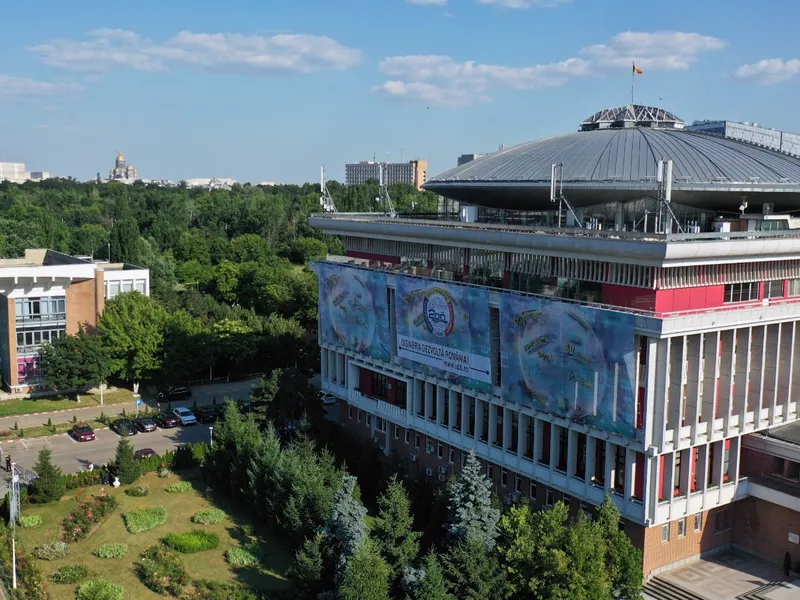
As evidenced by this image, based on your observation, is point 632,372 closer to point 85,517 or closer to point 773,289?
point 773,289

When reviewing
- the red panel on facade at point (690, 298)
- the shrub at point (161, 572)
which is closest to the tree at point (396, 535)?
the shrub at point (161, 572)

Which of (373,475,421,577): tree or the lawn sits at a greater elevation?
(373,475,421,577): tree

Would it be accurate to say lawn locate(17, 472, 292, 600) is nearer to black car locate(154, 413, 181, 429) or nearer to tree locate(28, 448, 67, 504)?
tree locate(28, 448, 67, 504)

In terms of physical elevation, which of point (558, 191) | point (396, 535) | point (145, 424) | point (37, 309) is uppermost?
point (558, 191)

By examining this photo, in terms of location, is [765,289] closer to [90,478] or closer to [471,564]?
[471,564]

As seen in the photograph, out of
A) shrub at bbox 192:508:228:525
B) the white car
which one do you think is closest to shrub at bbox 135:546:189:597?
shrub at bbox 192:508:228:525

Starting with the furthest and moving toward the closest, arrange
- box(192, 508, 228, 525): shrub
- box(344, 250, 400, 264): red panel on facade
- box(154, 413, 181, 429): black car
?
box(154, 413, 181, 429): black car → box(344, 250, 400, 264): red panel on facade → box(192, 508, 228, 525): shrub

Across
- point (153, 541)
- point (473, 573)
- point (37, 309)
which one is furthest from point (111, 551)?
point (37, 309)

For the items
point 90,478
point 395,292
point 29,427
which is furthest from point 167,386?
point 395,292
